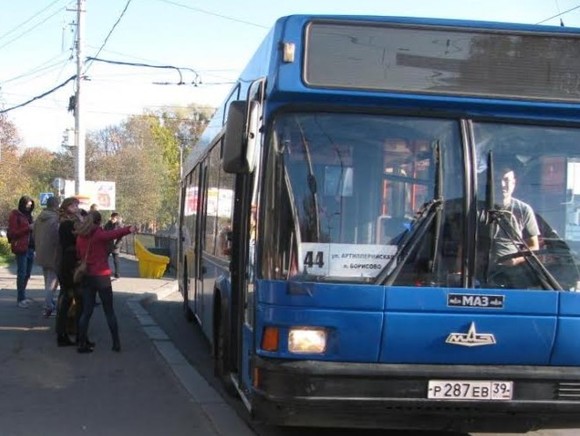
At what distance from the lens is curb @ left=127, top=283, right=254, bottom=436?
228 inches

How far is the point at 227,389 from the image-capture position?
6.95 metres

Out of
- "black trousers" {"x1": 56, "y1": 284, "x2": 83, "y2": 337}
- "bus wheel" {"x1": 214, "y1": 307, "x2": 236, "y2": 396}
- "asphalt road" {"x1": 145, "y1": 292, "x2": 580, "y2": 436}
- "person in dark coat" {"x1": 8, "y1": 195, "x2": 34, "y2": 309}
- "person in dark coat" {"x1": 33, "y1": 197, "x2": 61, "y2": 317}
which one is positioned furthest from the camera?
"person in dark coat" {"x1": 8, "y1": 195, "x2": 34, "y2": 309}

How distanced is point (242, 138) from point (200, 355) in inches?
199

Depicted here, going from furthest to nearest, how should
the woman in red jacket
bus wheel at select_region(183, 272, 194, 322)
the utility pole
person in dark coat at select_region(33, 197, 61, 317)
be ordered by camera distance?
the utility pole
bus wheel at select_region(183, 272, 194, 322)
person in dark coat at select_region(33, 197, 61, 317)
the woman in red jacket

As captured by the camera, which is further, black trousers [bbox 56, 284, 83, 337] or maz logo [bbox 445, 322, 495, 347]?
black trousers [bbox 56, 284, 83, 337]

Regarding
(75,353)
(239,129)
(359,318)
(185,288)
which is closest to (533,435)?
(359,318)

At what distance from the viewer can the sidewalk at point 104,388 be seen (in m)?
5.80

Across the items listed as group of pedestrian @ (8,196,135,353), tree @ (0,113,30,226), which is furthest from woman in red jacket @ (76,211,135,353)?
tree @ (0,113,30,226)

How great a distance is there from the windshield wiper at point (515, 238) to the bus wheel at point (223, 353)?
103 inches

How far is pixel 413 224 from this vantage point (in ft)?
14.8

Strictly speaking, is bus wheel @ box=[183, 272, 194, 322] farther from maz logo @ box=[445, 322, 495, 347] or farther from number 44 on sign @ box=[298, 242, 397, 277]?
maz logo @ box=[445, 322, 495, 347]

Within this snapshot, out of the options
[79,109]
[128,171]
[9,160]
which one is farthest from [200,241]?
[128,171]

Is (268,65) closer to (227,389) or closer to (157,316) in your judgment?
(227,389)

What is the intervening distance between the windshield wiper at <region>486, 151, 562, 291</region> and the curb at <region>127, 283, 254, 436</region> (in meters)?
2.52
